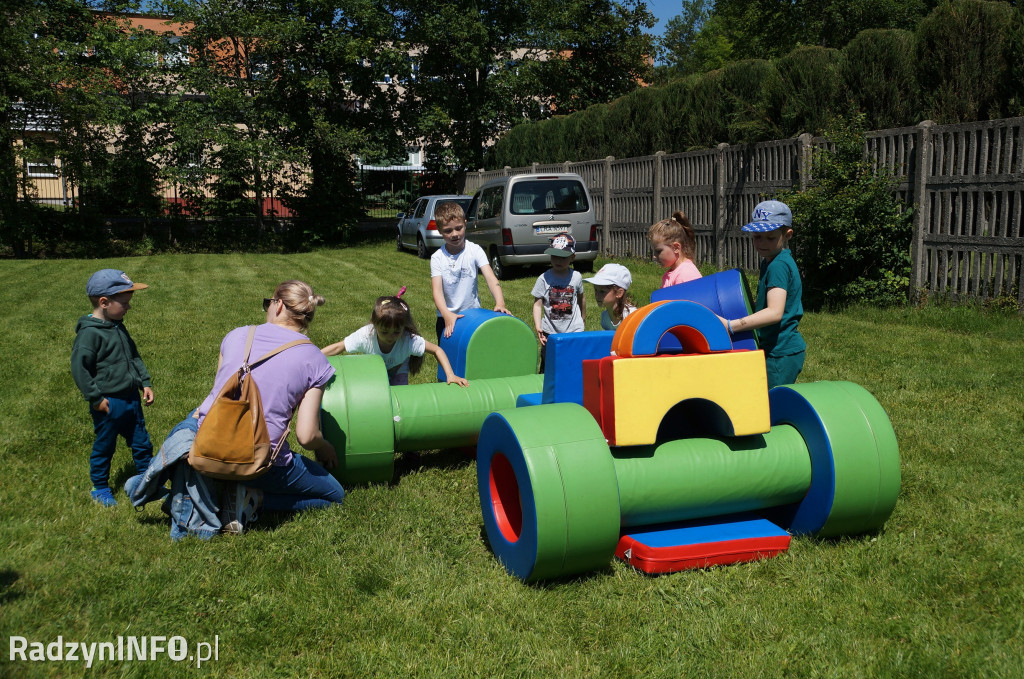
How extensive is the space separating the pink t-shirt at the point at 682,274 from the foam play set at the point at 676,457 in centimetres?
76

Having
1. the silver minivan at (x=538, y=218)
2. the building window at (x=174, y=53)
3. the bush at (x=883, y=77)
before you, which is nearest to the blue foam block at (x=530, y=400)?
the bush at (x=883, y=77)

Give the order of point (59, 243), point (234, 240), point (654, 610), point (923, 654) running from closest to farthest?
point (923, 654) → point (654, 610) → point (59, 243) → point (234, 240)

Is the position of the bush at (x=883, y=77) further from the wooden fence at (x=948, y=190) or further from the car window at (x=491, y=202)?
Result: the car window at (x=491, y=202)

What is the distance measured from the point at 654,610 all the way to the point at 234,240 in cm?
2227

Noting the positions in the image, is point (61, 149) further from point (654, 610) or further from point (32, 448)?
point (654, 610)

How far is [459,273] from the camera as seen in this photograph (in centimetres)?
637

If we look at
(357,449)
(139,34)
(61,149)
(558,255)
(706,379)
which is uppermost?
(139,34)

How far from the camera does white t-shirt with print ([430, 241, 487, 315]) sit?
6.34 meters

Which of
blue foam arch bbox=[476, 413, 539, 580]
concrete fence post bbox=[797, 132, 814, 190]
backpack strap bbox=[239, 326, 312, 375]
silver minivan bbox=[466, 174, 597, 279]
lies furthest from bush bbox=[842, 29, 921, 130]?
backpack strap bbox=[239, 326, 312, 375]

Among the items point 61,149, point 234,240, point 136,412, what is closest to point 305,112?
point 234,240

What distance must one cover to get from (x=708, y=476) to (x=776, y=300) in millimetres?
1235

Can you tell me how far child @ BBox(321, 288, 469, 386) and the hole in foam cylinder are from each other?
1256 mm

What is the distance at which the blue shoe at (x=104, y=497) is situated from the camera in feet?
15.4

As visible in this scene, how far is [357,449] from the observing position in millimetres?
4695
